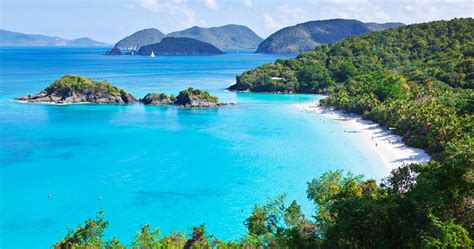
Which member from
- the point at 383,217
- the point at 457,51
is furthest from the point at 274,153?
the point at 457,51

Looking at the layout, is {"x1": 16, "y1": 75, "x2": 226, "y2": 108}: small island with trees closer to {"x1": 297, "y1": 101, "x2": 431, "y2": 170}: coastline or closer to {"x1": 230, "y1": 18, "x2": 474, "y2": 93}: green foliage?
{"x1": 230, "y1": 18, "x2": 474, "y2": 93}: green foliage

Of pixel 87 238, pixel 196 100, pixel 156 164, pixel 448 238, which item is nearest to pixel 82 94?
pixel 196 100

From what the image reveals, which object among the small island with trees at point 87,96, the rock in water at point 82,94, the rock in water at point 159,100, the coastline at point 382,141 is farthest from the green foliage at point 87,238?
the rock in water at point 82,94

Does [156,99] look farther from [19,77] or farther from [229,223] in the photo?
[19,77]

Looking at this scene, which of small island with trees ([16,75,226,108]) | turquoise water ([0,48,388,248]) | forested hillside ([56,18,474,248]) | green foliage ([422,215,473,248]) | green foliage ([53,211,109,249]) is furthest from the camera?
small island with trees ([16,75,226,108])

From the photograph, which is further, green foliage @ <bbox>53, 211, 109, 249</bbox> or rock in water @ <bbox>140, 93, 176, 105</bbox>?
rock in water @ <bbox>140, 93, 176, 105</bbox>

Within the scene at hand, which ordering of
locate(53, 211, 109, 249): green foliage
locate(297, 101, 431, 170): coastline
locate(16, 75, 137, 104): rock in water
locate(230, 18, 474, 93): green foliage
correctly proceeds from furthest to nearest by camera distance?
locate(230, 18, 474, 93): green foliage < locate(16, 75, 137, 104): rock in water < locate(297, 101, 431, 170): coastline < locate(53, 211, 109, 249): green foliage

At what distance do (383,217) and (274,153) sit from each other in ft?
105

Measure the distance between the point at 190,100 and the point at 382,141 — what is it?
42.1 metres

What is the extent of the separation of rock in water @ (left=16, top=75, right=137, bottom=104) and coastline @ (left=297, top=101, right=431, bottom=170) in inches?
1594

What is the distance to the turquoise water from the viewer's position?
32906 millimetres

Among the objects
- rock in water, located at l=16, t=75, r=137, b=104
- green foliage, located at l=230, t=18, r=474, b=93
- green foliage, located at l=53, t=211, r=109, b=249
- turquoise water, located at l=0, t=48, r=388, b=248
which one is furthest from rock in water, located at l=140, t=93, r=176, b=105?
green foliage, located at l=53, t=211, r=109, b=249

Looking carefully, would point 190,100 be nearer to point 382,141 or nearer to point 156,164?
point 156,164

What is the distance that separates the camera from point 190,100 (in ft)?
279
